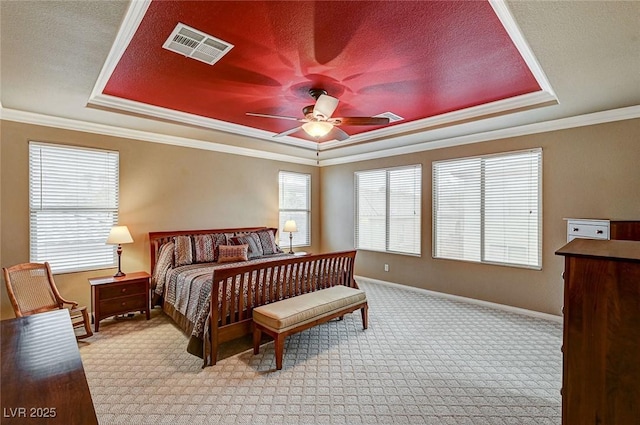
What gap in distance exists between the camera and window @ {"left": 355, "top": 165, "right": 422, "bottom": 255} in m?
5.44

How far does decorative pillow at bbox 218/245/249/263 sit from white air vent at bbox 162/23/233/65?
9.08 ft

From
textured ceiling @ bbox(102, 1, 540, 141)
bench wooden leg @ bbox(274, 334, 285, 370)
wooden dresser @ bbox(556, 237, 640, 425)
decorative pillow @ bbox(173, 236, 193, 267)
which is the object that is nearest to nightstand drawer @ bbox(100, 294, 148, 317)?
decorative pillow @ bbox(173, 236, 193, 267)

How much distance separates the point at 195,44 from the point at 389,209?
4.38 meters

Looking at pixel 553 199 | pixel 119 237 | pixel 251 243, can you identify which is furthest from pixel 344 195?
pixel 119 237

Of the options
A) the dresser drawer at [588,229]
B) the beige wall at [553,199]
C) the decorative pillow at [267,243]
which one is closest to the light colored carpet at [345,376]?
the beige wall at [553,199]

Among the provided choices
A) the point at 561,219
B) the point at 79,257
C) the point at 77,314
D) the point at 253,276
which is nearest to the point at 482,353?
the point at 561,219

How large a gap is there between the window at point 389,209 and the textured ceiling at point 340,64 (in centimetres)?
125

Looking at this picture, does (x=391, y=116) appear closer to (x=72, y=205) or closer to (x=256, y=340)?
(x=256, y=340)

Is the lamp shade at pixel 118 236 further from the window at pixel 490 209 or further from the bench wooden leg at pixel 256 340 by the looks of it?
the window at pixel 490 209

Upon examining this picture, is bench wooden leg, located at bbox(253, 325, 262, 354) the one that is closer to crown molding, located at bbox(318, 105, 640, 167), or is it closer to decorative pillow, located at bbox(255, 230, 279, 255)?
decorative pillow, located at bbox(255, 230, 279, 255)

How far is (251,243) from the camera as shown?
199 inches

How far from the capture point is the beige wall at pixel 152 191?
3.56 metres

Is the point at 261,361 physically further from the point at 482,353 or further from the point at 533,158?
the point at 533,158

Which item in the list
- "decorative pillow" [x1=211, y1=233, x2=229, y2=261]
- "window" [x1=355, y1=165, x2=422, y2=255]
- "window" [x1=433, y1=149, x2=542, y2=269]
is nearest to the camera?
"window" [x1=433, y1=149, x2=542, y2=269]
